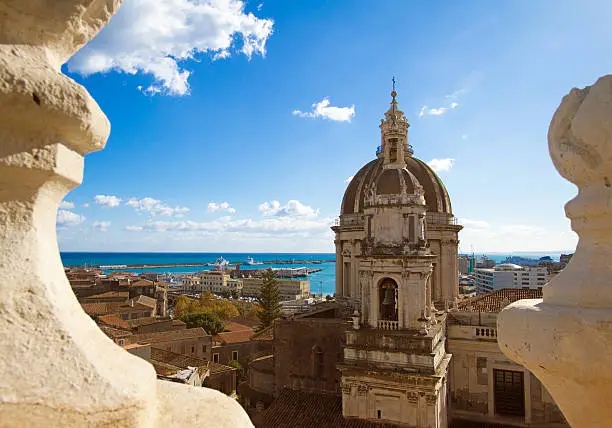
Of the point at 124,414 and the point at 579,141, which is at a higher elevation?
the point at 579,141

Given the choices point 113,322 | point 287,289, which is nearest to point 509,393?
point 113,322

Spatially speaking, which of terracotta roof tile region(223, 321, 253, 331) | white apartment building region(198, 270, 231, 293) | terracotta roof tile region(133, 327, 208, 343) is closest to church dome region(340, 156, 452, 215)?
terracotta roof tile region(133, 327, 208, 343)

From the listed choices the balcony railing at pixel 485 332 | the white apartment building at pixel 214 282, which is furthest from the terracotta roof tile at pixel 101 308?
the white apartment building at pixel 214 282

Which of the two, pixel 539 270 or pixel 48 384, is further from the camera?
pixel 539 270

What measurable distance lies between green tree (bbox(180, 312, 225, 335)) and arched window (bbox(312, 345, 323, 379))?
24.5 metres

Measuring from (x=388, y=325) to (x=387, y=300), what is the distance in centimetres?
121

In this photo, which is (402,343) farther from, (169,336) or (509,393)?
(169,336)

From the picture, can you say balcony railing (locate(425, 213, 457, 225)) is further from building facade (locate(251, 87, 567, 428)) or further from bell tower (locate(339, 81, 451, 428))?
bell tower (locate(339, 81, 451, 428))

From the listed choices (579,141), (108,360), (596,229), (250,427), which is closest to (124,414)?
(108,360)

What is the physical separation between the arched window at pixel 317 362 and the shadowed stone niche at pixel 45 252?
2134cm

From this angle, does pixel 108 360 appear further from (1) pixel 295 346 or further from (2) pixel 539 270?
(2) pixel 539 270

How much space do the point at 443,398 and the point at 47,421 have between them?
60.1 ft

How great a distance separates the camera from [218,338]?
4062 cm

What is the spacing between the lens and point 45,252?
1.49 metres
